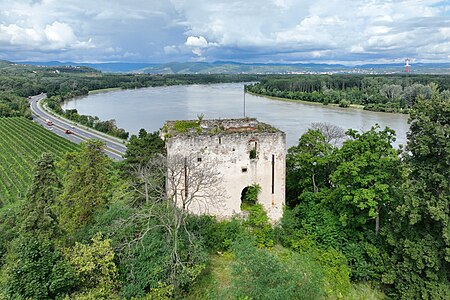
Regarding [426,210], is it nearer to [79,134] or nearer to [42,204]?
[42,204]

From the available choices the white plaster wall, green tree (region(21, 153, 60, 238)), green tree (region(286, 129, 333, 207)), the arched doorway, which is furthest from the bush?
green tree (region(21, 153, 60, 238))

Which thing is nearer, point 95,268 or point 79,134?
point 95,268

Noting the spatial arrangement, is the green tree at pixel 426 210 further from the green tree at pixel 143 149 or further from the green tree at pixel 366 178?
the green tree at pixel 143 149

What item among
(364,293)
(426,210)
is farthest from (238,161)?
(426,210)

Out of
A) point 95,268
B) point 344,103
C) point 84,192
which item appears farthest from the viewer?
point 344,103

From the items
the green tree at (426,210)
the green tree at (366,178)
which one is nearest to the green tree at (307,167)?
the green tree at (366,178)

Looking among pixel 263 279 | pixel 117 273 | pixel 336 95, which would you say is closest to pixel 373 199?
pixel 263 279
